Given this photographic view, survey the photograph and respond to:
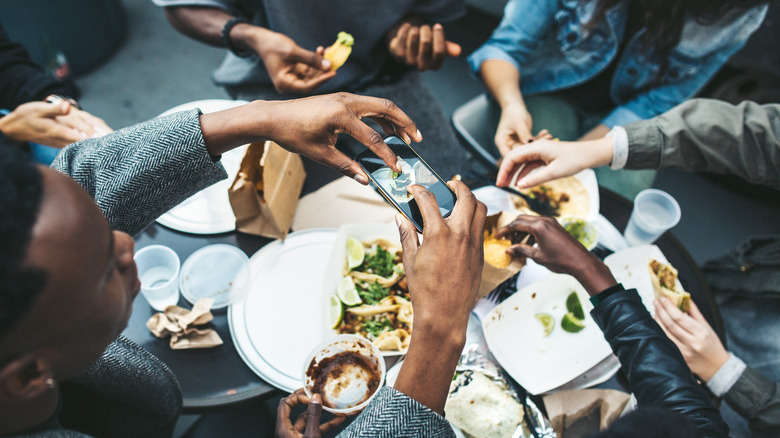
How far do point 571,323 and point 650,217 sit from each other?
0.66 meters

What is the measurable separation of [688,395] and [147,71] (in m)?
4.11

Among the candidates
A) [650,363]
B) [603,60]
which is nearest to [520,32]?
[603,60]

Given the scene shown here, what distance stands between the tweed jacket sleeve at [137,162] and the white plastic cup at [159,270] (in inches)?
9.1

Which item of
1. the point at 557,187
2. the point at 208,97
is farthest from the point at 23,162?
the point at 208,97

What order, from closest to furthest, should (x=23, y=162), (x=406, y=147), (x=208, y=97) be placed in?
1. (x=23, y=162)
2. (x=406, y=147)
3. (x=208, y=97)

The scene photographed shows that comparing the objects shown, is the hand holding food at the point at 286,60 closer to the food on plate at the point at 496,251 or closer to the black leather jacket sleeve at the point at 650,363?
the food on plate at the point at 496,251

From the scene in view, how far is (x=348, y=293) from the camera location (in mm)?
1442

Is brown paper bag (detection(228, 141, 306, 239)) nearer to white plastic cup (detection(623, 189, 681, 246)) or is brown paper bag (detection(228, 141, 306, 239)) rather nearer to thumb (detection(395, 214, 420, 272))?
thumb (detection(395, 214, 420, 272))

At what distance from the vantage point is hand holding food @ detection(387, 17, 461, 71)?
2.06 m

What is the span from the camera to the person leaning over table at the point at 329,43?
1.89 meters

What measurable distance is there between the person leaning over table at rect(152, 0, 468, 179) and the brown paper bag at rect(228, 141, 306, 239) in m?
0.52

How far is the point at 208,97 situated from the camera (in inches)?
136

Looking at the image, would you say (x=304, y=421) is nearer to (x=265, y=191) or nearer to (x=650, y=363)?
(x=265, y=191)

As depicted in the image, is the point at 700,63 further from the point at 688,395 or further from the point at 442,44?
the point at 688,395
